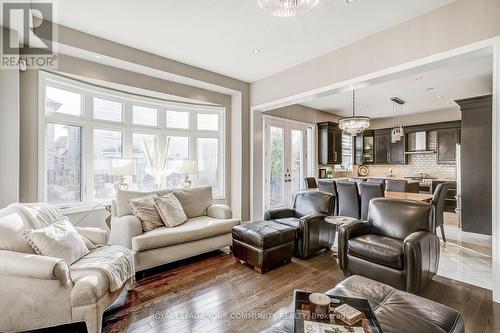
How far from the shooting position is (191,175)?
5062mm

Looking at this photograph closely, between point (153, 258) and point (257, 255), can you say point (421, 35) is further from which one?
point (153, 258)

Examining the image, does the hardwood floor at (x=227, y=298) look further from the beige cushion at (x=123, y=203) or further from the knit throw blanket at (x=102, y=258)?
the beige cushion at (x=123, y=203)

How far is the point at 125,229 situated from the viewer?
9.53 feet

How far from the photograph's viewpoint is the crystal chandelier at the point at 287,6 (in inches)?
79.1

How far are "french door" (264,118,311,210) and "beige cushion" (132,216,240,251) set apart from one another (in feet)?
7.86

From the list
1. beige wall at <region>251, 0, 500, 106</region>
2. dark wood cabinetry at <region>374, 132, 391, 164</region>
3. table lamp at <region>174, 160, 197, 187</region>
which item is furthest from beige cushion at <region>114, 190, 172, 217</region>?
dark wood cabinetry at <region>374, 132, 391, 164</region>

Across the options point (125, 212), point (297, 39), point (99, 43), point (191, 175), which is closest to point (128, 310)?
point (125, 212)

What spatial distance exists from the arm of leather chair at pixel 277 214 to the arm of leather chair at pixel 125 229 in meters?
1.84

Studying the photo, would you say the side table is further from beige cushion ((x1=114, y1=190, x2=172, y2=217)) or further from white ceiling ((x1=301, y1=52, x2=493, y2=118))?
beige cushion ((x1=114, y1=190, x2=172, y2=217))

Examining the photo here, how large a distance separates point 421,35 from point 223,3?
2337 mm

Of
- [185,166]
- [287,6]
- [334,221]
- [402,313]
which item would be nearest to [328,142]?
[334,221]

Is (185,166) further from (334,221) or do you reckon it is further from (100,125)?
(334,221)

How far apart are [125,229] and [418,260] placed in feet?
10.6

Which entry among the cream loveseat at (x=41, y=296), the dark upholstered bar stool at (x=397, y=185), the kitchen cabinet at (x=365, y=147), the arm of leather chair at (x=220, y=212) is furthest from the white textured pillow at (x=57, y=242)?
the kitchen cabinet at (x=365, y=147)
